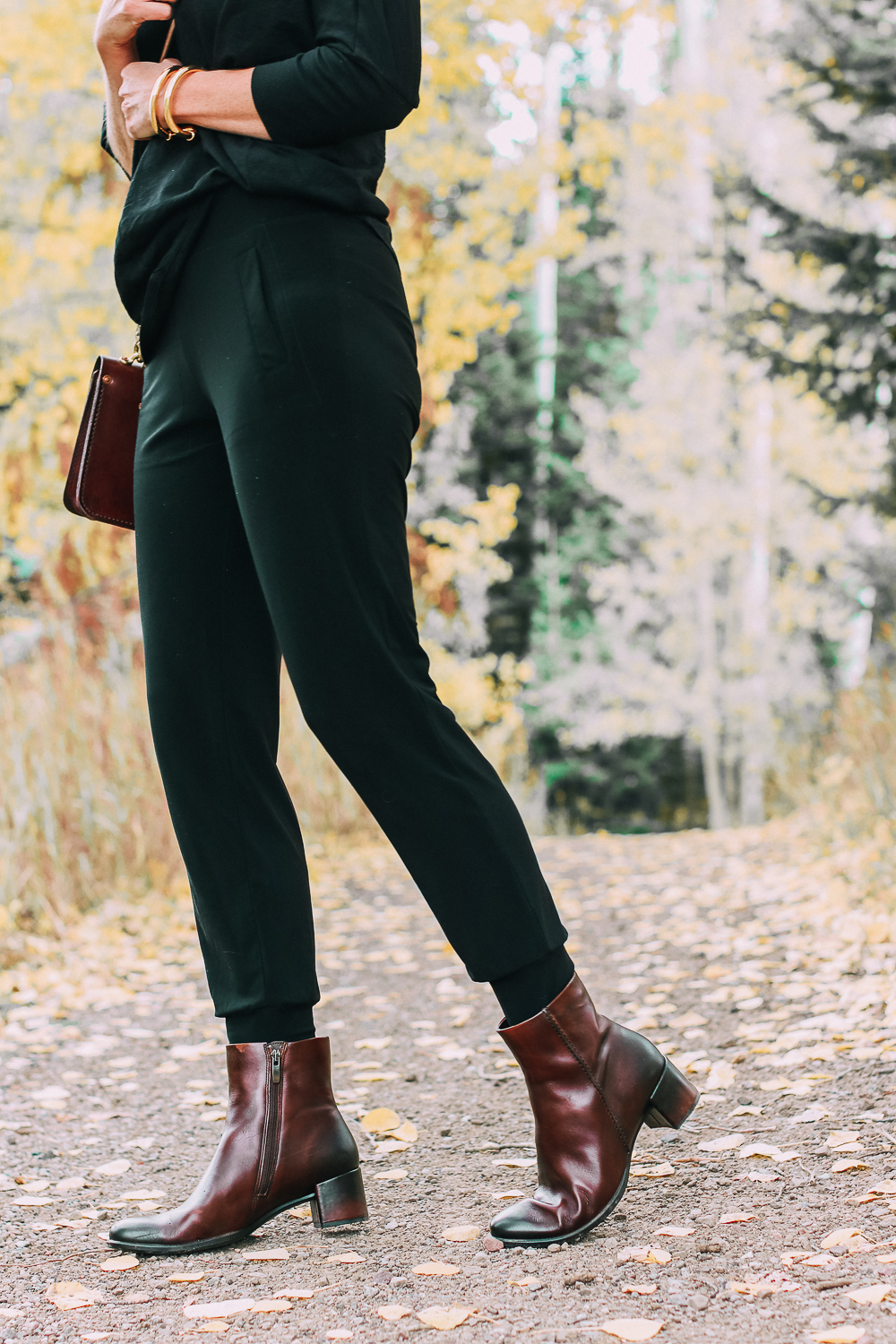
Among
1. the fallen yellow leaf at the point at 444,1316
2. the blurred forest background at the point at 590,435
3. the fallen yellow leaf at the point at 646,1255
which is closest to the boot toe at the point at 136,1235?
the fallen yellow leaf at the point at 444,1316

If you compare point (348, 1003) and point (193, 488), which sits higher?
point (193, 488)

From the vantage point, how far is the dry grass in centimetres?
392

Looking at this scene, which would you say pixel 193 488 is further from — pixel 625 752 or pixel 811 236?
pixel 625 752

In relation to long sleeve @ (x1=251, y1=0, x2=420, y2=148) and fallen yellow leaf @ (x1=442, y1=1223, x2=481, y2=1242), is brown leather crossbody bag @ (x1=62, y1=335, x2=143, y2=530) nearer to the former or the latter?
long sleeve @ (x1=251, y1=0, x2=420, y2=148)

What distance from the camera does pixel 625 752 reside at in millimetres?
15539

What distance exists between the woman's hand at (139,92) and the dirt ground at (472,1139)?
132 centimetres

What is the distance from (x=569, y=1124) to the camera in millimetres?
1358

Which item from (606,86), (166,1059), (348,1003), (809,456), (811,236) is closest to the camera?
(166,1059)

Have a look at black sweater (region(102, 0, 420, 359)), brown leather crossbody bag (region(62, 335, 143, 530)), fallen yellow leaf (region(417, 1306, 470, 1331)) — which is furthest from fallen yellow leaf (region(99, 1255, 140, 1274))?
black sweater (region(102, 0, 420, 359))

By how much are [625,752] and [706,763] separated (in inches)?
40.3

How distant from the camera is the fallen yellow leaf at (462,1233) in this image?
1424 millimetres

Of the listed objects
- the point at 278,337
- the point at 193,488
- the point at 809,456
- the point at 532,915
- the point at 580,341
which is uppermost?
the point at 580,341

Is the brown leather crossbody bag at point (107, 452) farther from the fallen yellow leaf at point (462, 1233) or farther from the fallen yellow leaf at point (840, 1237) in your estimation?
the fallen yellow leaf at point (840, 1237)

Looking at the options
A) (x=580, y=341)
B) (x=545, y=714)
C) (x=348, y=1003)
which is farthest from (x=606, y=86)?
(x=348, y=1003)
